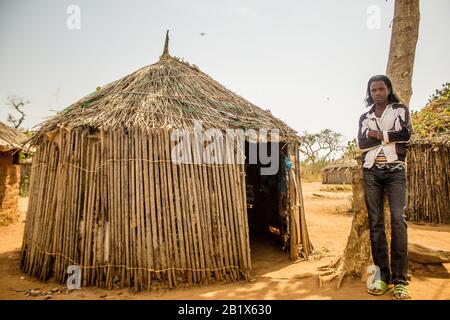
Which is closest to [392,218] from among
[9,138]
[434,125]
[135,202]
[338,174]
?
[135,202]

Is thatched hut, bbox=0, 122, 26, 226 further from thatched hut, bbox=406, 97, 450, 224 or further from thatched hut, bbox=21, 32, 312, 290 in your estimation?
thatched hut, bbox=406, 97, 450, 224

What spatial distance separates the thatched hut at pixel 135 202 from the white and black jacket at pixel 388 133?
1.94m

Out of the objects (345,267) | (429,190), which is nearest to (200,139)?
(345,267)

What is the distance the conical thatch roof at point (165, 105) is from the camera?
4422 millimetres

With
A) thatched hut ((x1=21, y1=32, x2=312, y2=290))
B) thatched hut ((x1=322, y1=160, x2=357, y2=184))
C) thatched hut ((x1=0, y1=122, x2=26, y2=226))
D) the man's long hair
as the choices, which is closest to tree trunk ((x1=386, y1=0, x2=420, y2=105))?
the man's long hair

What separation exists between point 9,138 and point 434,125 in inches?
492

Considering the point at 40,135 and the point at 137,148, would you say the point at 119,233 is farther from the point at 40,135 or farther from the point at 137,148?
the point at 40,135

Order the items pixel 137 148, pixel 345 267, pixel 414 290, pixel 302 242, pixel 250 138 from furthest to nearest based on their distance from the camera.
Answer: pixel 302 242 → pixel 250 138 → pixel 137 148 → pixel 345 267 → pixel 414 290

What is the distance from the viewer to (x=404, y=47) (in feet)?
12.2

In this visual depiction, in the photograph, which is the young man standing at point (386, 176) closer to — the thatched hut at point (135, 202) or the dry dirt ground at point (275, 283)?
the dry dirt ground at point (275, 283)

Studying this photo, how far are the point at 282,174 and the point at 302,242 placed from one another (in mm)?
1298

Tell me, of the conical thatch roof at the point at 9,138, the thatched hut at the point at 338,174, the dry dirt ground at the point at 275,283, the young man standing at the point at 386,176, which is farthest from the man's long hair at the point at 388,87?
the thatched hut at the point at 338,174

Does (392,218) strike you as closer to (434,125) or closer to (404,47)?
(404,47)

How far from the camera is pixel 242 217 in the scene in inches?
172
